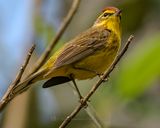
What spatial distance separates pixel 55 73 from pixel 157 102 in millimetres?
1050

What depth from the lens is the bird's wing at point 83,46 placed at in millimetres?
5034

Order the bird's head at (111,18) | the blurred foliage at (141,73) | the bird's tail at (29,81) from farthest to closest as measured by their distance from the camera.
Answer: the bird's head at (111,18) < the bird's tail at (29,81) < the blurred foliage at (141,73)

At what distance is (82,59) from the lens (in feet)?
16.9

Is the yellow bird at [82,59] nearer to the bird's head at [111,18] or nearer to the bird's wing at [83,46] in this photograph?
the bird's wing at [83,46]

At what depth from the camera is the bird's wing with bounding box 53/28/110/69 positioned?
16.5 ft

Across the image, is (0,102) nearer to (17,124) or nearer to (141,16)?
(17,124)

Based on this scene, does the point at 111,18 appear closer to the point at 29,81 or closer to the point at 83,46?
the point at 83,46

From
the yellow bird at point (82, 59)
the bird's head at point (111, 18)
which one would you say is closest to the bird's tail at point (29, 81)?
the yellow bird at point (82, 59)

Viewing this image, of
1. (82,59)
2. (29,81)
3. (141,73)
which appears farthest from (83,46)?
(141,73)

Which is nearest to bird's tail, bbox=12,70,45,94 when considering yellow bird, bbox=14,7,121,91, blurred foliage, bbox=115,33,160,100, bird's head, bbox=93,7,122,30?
yellow bird, bbox=14,7,121,91

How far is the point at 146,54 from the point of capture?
449 centimetres

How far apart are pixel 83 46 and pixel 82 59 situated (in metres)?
0.21

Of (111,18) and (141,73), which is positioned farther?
(111,18)

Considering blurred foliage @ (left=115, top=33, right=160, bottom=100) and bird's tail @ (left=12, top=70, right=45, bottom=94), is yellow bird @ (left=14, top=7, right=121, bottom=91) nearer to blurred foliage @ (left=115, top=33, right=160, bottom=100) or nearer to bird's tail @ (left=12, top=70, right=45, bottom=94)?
bird's tail @ (left=12, top=70, right=45, bottom=94)
